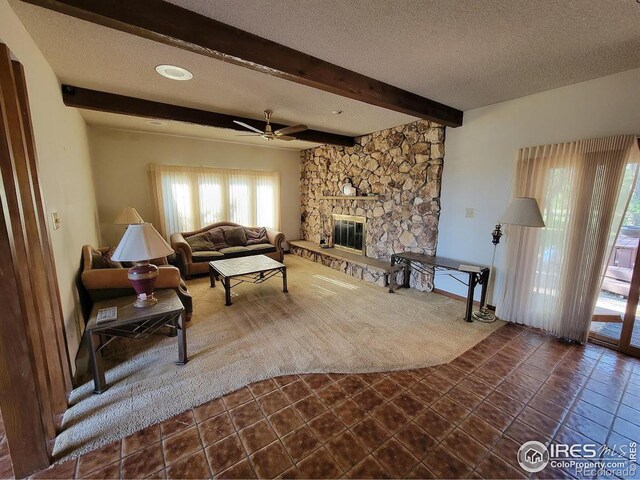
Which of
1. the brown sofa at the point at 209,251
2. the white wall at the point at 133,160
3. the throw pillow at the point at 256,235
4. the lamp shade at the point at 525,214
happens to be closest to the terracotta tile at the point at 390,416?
the lamp shade at the point at 525,214

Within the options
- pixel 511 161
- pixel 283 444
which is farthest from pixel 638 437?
pixel 511 161

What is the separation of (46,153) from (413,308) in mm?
3872

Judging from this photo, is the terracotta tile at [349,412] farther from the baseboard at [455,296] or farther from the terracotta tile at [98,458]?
the baseboard at [455,296]

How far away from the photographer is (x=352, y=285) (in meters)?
4.33

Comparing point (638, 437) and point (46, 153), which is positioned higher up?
point (46, 153)

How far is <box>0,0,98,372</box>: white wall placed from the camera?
1.78 m

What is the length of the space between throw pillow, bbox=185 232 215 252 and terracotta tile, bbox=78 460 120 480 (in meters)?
3.83

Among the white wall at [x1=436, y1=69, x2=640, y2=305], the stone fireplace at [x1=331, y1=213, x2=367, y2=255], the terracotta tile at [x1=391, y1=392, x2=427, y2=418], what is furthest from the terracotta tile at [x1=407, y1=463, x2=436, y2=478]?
the stone fireplace at [x1=331, y1=213, x2=367, y2=255]

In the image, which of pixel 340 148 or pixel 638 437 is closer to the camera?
pixel 638 437

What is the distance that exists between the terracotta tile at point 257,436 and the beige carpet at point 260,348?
16.8 inches

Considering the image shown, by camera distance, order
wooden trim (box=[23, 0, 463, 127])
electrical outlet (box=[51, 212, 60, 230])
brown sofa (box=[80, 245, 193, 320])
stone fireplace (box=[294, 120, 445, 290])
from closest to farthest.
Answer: wooden trim (box=[23, 0, 463, 127]) < electrical outlet (box=[51, 212, 60, 230]) < brown sofa (box=[80, 245, 193, 320]) < stone fireplace (box=[294, 120, 445, 290])

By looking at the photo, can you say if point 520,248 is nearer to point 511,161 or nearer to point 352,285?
point 511,161

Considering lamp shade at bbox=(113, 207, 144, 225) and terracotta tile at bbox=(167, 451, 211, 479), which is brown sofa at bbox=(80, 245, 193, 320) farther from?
terracotta tile at bbox=(167, 451, 211, 479)

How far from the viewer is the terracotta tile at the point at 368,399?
185cm
